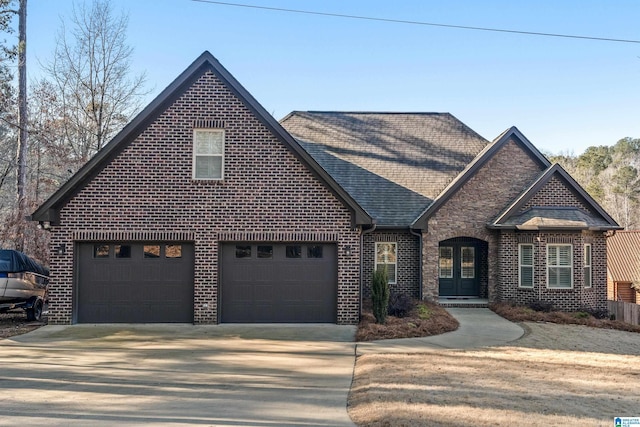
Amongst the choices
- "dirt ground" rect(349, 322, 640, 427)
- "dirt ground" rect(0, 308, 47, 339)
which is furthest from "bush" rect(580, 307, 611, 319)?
"dirt ground" rect(0, 308, 47, 339)

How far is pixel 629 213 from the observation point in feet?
175

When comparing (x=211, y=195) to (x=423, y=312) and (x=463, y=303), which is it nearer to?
(x=423, y=312)

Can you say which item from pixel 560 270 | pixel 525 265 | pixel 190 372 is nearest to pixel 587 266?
pixel 560 270

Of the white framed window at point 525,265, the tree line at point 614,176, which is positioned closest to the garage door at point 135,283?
the white framed window at point 525,265

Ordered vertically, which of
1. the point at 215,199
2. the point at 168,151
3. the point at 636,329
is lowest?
the point at 636,329

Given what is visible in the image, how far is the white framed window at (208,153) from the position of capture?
13.5m

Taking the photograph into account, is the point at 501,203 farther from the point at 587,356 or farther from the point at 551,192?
the point at 587,356

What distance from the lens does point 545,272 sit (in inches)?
655

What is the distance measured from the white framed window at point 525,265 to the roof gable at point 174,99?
7.02 m

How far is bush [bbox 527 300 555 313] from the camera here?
53.4 ft

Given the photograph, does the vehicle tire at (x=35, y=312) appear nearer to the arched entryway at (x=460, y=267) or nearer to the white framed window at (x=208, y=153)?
the white framed window at (x=208, y=153)

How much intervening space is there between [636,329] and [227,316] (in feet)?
39.3

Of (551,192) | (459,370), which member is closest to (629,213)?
(551,192)

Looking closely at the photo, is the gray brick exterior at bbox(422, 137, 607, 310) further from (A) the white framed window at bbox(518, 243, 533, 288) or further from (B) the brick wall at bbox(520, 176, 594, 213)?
(A) the white framed window at bbox(518, 243, 533, 288)
